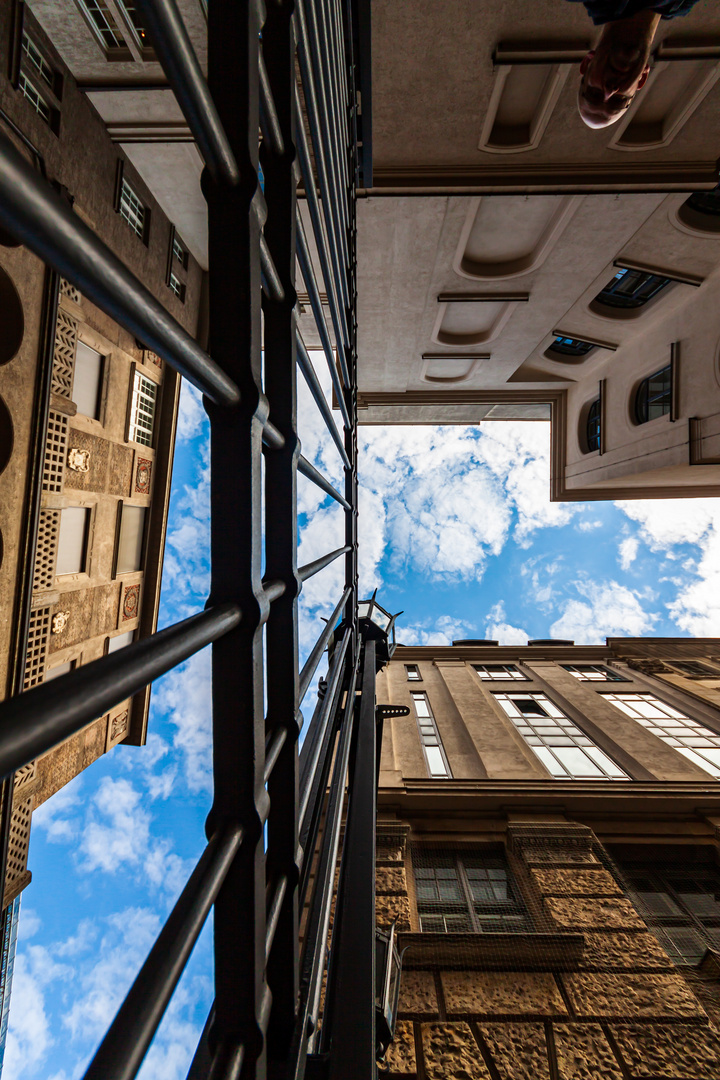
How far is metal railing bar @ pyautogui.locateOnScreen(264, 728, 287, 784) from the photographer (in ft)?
4.00

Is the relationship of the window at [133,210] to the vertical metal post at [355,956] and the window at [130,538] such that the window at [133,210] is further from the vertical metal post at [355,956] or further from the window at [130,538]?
the vertical metal post at [355,956]

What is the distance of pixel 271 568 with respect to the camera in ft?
4.57

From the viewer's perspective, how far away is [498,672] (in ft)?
53.7

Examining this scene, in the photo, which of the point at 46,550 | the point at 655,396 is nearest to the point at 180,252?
the point at 46,550

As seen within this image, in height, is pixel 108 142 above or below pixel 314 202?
above

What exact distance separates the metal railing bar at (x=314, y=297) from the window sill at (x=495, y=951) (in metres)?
5.84

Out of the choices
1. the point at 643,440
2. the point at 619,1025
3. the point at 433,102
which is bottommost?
the point at 619,1025

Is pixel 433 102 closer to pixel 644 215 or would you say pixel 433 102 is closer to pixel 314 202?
pixel 644 215

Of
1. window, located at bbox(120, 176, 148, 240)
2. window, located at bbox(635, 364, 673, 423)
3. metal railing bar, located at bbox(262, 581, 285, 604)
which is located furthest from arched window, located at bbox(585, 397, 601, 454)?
metal railing bar, located at bbox(262, 581, 285, 604)

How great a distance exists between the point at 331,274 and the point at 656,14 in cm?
333

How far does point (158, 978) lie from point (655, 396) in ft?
48.6

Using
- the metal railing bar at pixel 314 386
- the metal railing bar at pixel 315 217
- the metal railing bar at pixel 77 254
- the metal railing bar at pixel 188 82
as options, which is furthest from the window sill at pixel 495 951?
the metal railing bar at pixel 188 82

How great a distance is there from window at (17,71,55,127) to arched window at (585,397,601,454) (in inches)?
633

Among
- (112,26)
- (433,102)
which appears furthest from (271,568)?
(112,26)
